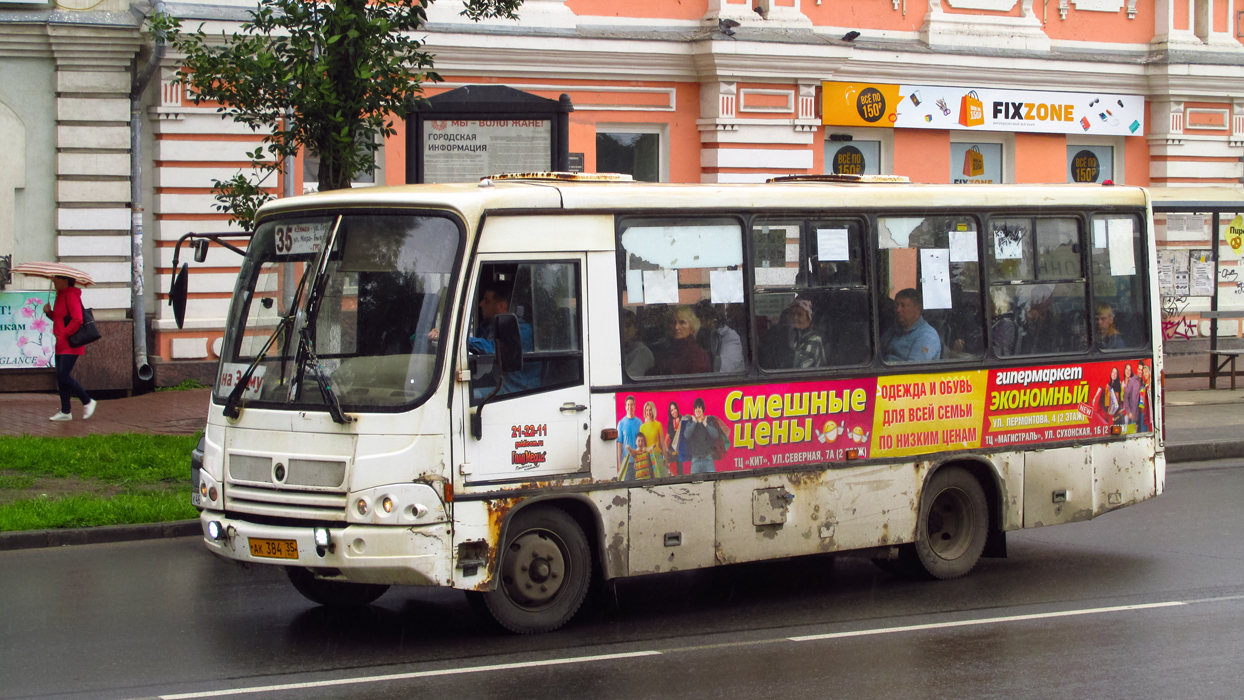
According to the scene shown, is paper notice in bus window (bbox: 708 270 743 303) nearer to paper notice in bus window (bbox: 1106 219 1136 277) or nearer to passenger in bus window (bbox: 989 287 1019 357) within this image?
passenger in bus window (bbox: 989 287 1019 357)

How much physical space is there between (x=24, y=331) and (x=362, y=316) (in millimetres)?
13089

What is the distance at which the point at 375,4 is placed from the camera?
40.0ft

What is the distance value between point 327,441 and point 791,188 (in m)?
3.20

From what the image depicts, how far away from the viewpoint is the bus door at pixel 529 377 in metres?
7.26

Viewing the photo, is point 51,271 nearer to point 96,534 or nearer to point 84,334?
point 84,334

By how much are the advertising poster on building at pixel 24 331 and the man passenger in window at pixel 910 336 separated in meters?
13.4

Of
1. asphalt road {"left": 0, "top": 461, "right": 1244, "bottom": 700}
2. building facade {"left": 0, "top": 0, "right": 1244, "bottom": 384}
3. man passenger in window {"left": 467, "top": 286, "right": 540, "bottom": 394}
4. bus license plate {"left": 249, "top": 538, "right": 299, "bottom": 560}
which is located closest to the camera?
asphalt road {"left": 0, "top": 461, "right": 1244, "bottom": 700}

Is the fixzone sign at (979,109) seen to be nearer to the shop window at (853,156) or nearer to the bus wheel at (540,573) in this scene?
the shop window at (853,156)

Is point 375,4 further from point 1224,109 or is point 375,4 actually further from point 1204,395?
point 1224,109

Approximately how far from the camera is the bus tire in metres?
9.10

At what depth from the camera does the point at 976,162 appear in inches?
966

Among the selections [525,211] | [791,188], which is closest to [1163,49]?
[791,188]

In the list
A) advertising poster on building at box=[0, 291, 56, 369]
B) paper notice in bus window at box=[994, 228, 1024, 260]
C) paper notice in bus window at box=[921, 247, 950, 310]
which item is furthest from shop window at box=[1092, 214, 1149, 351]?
advertising poster on building at box=[0, 291, 56, 369]

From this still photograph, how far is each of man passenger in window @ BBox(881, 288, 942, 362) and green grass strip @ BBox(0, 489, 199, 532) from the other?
5666mm
